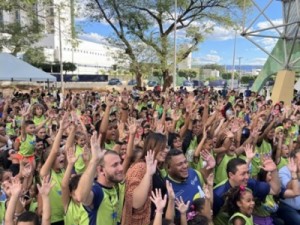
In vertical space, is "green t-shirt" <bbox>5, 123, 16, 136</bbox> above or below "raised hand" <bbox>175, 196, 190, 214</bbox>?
below

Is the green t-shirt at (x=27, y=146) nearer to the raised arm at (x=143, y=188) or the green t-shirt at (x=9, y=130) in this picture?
the green t-shirt at (x=9, y=130)

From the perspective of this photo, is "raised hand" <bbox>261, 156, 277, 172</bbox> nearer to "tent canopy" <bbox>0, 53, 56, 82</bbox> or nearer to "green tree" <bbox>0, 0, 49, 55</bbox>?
"tent canopy" <bbox>0, 53, 56, 82</bbox>

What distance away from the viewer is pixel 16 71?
17.1 metres

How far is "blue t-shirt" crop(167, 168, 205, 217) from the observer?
13.0ft

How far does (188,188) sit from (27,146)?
360cm

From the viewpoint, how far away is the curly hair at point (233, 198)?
4057 millimetres

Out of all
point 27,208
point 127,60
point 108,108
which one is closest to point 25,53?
point 127,60

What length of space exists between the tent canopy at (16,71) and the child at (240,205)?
1392 cm

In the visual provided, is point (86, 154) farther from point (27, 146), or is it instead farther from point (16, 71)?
point (16, 71)

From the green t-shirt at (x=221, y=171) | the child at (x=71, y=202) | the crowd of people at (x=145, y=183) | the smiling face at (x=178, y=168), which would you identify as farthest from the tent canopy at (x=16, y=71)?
the smiling face at (x=178, y=168)

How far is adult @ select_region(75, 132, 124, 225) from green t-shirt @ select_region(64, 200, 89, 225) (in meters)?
0.07

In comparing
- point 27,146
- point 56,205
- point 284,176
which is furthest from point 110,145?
point 284,176

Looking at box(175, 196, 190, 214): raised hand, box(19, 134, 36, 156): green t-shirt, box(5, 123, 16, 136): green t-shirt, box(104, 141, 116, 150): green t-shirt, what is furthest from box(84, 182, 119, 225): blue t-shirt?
box(5, 123, 16, 136): green t-shirt

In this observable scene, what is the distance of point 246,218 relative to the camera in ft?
13.0
